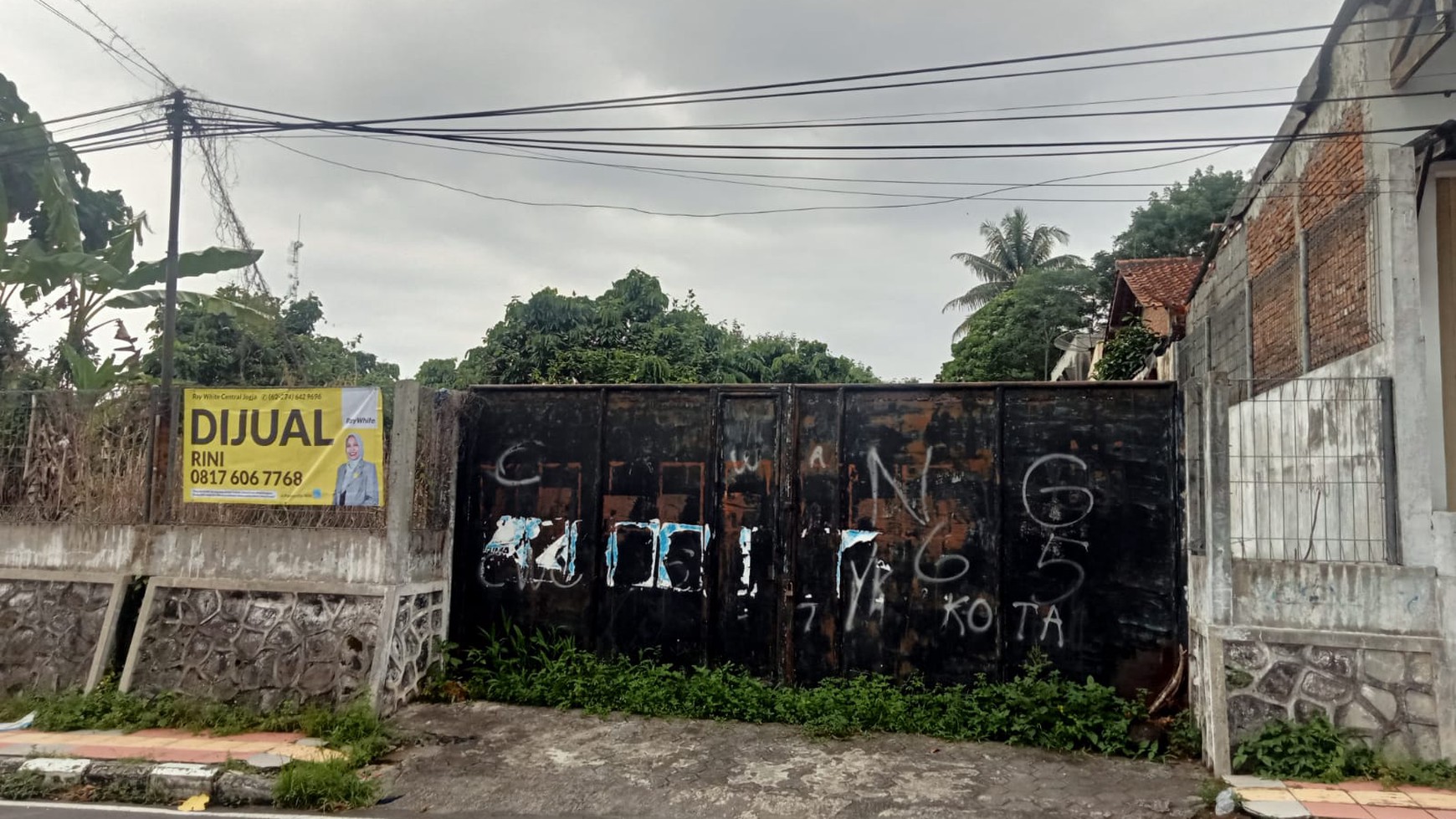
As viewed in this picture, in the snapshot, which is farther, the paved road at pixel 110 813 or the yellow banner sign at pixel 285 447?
the yellow banner sign at pixel 285 447

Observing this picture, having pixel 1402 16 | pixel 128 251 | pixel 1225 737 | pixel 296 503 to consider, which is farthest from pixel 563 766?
pixel 128 251

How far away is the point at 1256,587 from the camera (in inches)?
246

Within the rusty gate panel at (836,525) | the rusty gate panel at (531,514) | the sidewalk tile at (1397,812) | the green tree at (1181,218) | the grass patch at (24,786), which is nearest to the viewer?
the sidewalk tile at (1397,812)

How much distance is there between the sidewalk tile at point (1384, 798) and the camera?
5.34m

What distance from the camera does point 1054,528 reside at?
7.51 metres

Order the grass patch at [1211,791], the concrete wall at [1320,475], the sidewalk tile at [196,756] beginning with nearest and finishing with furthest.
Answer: the grass patch at [1211,791], the concrete wall at [1320,475], the sidewalk tile at [196,756]

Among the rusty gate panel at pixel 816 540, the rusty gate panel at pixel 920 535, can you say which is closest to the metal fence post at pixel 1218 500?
the rusty gate panel at pixel 920 535

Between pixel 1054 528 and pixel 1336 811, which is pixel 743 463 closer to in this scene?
pixel 1054 528

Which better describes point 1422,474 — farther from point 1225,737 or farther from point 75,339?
point 75,339

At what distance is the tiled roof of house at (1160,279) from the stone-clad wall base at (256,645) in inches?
568

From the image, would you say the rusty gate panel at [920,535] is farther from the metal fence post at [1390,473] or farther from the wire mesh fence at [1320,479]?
the metal fence post at [1390,473]

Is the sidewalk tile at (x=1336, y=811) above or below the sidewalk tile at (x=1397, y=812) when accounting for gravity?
below

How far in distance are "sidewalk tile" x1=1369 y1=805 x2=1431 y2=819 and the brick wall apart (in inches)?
125

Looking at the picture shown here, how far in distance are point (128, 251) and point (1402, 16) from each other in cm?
1463
